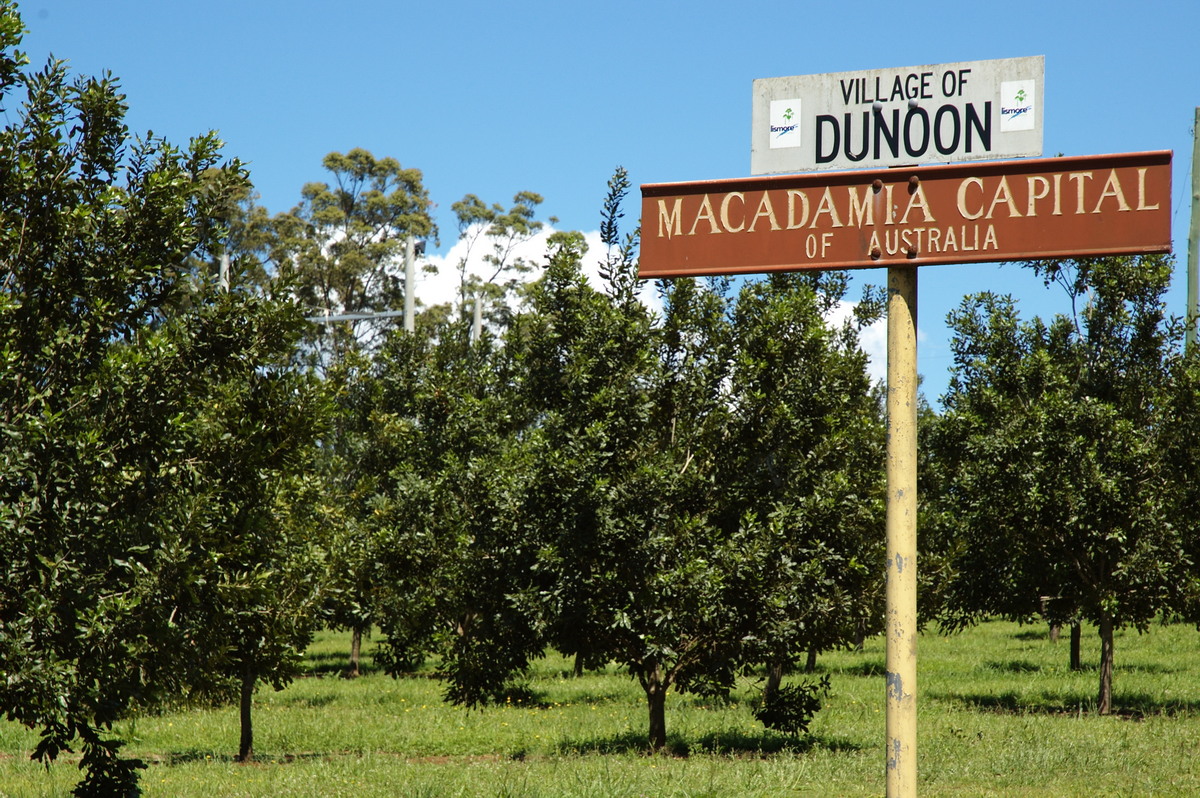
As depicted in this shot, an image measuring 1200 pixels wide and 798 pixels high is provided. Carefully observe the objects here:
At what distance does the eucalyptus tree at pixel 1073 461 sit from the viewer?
17.5m

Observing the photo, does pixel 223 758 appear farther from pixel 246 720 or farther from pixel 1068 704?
pixel 1068 704

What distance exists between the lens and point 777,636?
12820 mm

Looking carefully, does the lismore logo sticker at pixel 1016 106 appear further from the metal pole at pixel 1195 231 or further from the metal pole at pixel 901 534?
the metal pole at pixel 1195 231

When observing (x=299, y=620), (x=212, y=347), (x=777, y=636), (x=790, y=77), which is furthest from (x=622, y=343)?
(x=790, y=77)

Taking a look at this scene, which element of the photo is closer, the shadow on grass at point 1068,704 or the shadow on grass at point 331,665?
the shadow on grass at point 1068,704

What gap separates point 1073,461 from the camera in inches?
693

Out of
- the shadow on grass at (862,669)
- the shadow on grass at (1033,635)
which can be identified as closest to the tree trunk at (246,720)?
the shadow on grass at (862,669)

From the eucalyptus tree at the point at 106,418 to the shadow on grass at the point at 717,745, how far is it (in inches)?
322

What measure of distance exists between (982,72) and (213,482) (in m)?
5.60

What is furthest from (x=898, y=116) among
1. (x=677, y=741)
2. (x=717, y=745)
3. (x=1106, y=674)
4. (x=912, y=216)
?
(x=1106, y=674)

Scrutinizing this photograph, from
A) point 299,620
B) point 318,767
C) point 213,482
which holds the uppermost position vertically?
point 213,482

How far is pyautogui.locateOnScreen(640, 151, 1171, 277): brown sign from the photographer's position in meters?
4.11

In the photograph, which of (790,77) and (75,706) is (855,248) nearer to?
(790,77)

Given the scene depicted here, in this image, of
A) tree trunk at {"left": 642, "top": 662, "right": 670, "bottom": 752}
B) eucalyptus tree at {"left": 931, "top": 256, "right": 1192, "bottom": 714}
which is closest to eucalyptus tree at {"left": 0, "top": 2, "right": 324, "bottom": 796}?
tree trunk at {"left": 642, "top": 662, "right": 670, "bottom": 752}
